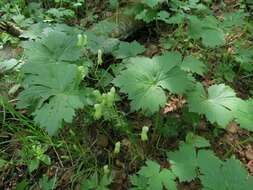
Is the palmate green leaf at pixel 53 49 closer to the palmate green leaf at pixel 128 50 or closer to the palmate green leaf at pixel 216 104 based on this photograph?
the palmate green leaf at pixel 128 50

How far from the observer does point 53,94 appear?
6.46 ft

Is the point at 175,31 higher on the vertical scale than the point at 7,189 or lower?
higher

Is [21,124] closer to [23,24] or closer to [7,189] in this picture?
[7,189]

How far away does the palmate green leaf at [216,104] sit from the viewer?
196 centimetres

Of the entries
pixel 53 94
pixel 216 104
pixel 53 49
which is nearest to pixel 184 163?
pixel 216 104

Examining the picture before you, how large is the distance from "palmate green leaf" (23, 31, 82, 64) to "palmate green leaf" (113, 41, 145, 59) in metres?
0.32

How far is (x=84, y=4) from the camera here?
3588 mm

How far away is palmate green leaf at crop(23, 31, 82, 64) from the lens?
2.22m

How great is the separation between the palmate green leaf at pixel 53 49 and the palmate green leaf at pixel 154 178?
85cm

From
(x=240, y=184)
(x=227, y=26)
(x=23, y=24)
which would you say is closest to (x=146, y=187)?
(x=240, y=184)

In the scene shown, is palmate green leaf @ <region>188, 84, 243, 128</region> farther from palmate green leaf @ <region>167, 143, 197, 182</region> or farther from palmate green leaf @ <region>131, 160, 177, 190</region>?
palmate green leaf @ <region>131, 160, 177, 190</region>

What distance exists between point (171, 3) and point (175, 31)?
0.80 feet

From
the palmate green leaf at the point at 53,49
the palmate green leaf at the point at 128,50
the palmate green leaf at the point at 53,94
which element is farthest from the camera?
the palmate green leaf at the point at 128,50

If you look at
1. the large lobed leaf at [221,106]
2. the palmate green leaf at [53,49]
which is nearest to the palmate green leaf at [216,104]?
the large lobed leaf at [221,106]
